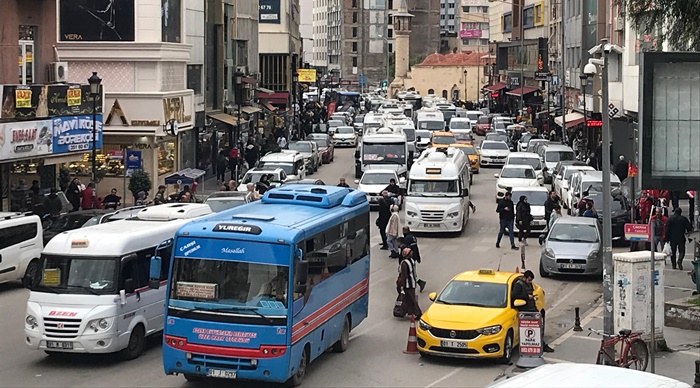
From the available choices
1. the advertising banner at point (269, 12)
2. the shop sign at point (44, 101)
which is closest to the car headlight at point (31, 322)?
the shop sign at point (44, 101)

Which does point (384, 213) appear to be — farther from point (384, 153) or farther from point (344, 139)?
point (344, 139)

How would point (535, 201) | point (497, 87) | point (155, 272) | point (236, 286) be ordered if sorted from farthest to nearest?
point (497, 87) → point (535, 201) → point (155, 272) → point (236, 286)

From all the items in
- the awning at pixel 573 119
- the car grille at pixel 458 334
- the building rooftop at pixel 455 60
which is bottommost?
the car grille at pixel 458 334

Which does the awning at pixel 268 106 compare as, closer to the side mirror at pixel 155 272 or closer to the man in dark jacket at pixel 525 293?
the man in dark jacket at pixel 525 293

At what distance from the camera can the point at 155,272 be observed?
1848 centimetres

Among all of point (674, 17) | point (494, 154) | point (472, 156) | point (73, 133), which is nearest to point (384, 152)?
point (472, 156)

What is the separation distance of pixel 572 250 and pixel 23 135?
1656 cm

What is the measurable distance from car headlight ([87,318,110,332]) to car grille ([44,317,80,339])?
201 millimetres

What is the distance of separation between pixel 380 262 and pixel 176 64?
825 inches

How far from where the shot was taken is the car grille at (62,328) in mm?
18609

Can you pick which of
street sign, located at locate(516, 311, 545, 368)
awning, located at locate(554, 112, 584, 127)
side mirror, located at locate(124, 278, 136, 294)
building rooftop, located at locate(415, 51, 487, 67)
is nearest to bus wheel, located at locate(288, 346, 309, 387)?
side mirror, located at locate(124, 278, 136, 294)

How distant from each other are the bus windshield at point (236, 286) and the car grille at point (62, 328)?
248 centimetres

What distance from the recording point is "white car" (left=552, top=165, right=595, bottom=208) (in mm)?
42419

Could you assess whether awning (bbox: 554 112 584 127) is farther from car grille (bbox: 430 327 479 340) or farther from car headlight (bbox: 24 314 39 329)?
car headlight (bbox: 24 314 39 329)
